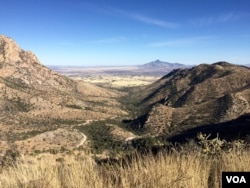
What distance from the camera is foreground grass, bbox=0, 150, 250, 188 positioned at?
4.93 m

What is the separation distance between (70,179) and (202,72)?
6135 inches

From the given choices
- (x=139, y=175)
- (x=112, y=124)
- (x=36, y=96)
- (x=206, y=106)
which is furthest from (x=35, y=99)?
(x=139, y=175)

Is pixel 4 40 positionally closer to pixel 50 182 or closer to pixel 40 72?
pixel 40 72

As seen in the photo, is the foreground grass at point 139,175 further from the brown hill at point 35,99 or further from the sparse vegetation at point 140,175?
the brown hill at point 35,99

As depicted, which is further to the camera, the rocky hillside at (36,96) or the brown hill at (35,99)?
the rocky hillside at (36,96)

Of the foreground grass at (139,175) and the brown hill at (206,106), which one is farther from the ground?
the foreground grass at (139,175)

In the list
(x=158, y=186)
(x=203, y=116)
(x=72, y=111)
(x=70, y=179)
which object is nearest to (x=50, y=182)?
(x=70, y=179)

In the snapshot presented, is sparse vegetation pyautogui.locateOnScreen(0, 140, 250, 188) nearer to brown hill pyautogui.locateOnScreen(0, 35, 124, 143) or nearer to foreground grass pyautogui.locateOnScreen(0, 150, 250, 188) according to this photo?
foreground grass pyautogui.locateOnScreen(0, 150, 250, 188)

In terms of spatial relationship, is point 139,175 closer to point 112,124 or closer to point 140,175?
point 140,175

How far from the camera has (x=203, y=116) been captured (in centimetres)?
8244

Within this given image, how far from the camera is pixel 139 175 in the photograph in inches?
201

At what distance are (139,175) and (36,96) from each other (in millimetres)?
109792

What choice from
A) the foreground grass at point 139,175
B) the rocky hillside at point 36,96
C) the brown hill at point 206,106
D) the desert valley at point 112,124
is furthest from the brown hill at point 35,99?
the foreground grass at point 139,175

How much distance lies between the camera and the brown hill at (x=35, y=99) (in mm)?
90625
